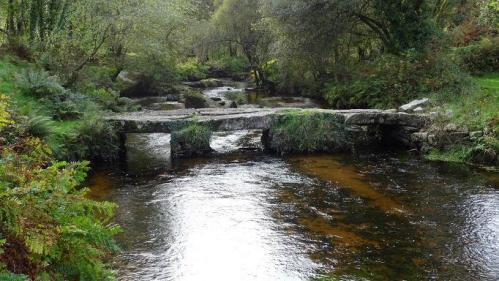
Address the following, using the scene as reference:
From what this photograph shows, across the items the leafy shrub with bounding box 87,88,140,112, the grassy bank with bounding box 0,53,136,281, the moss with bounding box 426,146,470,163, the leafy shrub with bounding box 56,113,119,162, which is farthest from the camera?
the leafy shrub with bounding box 87,88,140,112

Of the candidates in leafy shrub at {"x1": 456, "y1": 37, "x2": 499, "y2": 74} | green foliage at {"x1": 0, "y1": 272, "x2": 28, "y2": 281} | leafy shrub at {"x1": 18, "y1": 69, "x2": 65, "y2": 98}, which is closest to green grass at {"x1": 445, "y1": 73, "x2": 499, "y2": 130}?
leafy shrub at {"x1": 456, "y1": 37, "x2": 499, "y2": 74}

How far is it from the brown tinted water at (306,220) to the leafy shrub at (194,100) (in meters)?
13.8

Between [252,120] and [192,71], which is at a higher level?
[192,71]

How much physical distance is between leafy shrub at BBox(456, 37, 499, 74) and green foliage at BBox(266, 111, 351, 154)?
10709mm

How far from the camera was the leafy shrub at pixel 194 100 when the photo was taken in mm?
29489

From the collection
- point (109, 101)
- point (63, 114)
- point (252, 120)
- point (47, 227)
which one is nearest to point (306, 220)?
point (47, 227)

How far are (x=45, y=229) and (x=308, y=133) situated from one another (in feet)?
44.3

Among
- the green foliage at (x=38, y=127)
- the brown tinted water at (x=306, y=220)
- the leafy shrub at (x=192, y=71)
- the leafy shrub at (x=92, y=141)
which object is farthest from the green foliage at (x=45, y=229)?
the leafy shrub at (x=192, y=71)

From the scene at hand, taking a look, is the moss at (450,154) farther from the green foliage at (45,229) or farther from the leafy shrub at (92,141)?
the green foliage at (45,229)

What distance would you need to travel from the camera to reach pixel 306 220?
34.4 ft

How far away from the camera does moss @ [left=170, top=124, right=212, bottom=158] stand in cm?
1706

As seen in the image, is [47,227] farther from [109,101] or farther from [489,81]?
[489,81]

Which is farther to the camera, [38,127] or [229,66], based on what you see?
[229,66]

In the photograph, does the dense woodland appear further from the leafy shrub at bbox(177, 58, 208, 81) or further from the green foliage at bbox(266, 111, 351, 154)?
the leafy shrub at bbox(177, 58, 208, 81)
